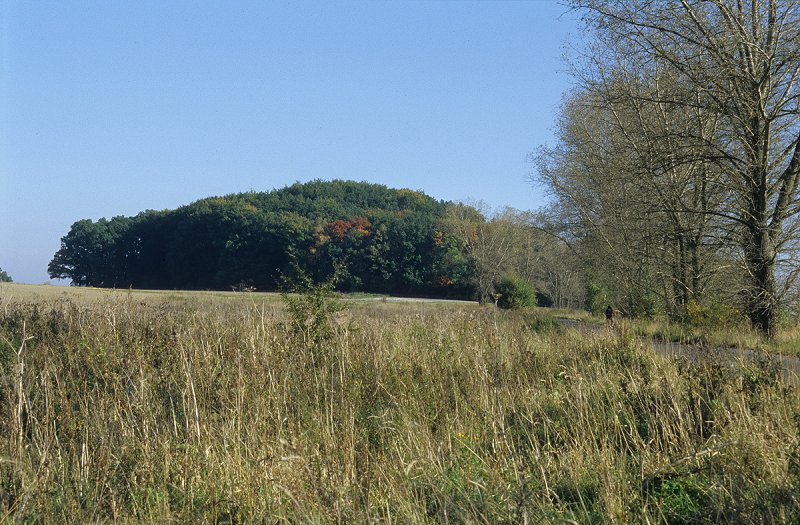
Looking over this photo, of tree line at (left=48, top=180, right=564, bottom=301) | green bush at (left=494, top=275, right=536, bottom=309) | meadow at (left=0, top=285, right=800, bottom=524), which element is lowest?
meadow at (left=0, top=285, right=800, bottom=524)

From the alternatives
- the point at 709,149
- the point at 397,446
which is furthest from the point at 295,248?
the point at 397,446

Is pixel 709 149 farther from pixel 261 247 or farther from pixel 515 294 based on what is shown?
pixel 261 247

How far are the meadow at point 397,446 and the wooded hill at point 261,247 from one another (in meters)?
49.8

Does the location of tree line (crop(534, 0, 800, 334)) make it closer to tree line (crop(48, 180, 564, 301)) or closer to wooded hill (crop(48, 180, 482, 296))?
tree line (crop(48, 180, 564, 301))

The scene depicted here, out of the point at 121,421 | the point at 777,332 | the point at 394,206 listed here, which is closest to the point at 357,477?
the point at 121,421

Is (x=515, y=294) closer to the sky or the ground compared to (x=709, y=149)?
closer to the ground

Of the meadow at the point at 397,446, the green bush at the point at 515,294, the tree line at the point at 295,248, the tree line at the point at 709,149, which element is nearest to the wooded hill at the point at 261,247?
the tree line at the point at 295,248

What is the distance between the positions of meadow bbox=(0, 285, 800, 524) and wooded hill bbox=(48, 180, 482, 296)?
49836 mm

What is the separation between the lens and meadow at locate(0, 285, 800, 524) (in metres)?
4.13

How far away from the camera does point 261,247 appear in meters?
71.2

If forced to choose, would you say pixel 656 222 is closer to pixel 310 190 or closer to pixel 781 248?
pixel 781 248

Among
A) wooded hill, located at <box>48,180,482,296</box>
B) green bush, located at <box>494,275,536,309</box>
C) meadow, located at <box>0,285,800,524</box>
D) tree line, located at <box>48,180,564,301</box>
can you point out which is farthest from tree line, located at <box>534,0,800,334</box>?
wooded hill, located at <box>48,180,482,296</box>

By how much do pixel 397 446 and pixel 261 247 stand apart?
2643 inches

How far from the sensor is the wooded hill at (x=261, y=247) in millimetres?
65812
